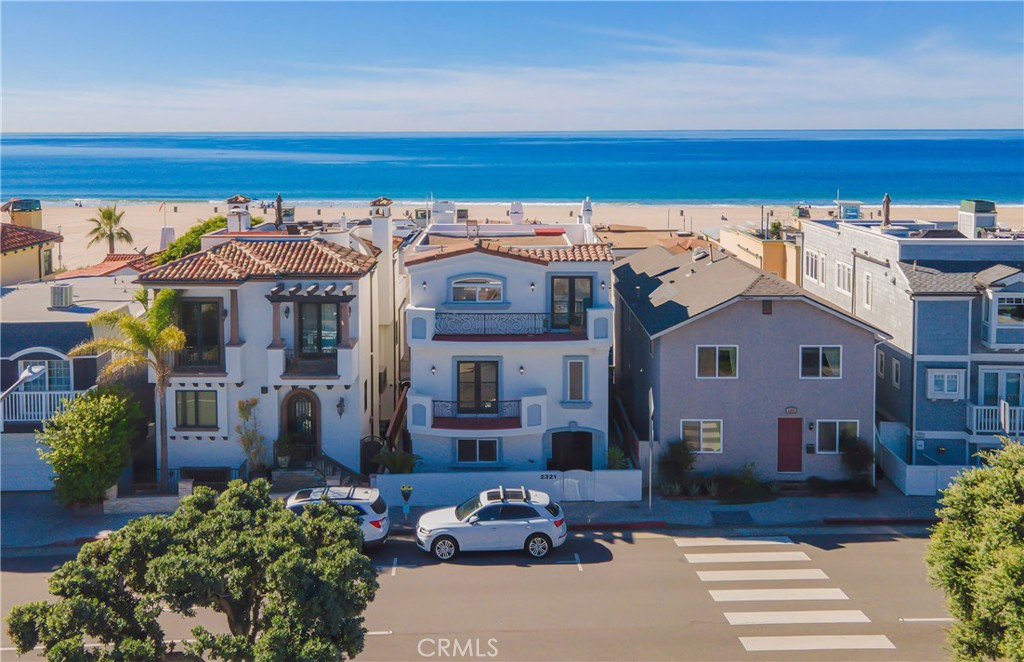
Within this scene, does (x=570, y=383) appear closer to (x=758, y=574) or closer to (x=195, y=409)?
(x=758, y=574)

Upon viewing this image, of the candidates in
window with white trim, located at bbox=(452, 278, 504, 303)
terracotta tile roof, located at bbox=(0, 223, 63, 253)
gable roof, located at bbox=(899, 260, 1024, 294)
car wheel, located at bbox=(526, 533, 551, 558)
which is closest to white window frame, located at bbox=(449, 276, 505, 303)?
window with white trim, located at bbox=(452, 278, 504, 303)

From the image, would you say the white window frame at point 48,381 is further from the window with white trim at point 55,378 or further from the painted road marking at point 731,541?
the painted road marking at point 731,541

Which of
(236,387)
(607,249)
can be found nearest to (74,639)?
(236,387)

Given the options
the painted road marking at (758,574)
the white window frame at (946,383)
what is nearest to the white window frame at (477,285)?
the painted road marking at (758,574)

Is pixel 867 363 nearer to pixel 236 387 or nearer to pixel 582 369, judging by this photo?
pixel 582 369

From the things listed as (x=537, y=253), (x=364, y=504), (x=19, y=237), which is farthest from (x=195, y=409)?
(x=19, y=237)

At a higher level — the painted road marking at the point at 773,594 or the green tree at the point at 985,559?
the green tree at the point at 985,559

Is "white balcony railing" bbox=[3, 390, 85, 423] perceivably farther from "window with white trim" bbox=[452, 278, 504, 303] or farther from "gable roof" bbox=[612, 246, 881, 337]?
"gable roof" bbox=[612, 246, 881, 337]
